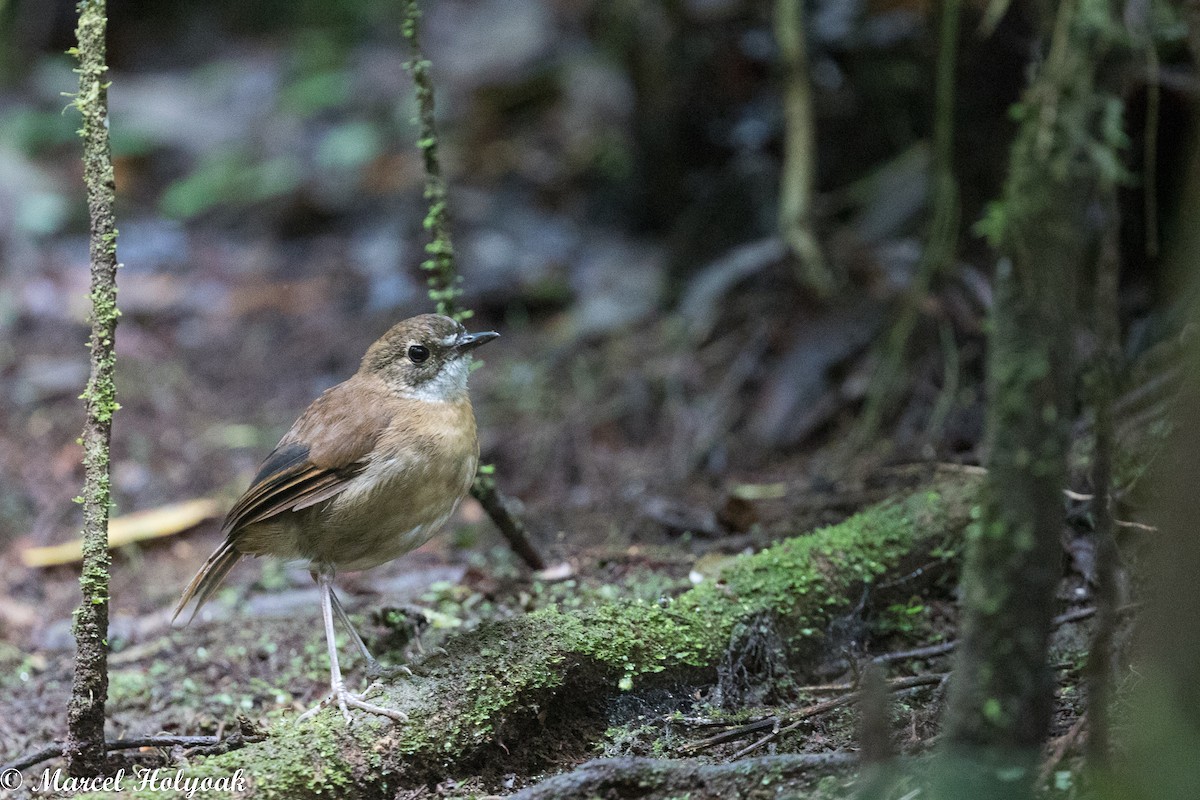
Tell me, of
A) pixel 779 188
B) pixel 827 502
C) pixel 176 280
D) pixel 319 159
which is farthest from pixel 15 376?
pixel 827 502

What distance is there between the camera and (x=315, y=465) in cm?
405

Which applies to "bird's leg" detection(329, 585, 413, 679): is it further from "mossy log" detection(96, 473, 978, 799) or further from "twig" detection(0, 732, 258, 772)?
"twig" detection(0, 732, 258, 772)

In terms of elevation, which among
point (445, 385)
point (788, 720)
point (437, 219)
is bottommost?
point (788, 720)

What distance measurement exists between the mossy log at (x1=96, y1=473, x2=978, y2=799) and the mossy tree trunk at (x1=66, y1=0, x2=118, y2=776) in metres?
0.44

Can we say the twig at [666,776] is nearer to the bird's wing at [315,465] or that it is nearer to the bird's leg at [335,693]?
the bird's leg at [335,693]

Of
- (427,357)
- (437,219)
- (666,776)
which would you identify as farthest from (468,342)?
(666,776)

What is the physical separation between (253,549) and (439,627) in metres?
0.81

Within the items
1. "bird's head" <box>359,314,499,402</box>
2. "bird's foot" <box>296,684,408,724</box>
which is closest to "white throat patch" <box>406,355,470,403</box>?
"bird's head" <box>359,314,499,402</box>

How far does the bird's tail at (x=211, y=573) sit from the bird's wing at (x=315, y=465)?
0.12m

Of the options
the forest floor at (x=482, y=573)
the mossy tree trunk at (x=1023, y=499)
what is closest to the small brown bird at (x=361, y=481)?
the forest floor at (x=482, y=573)

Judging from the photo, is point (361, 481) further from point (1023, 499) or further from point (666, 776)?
point (1023, 499)

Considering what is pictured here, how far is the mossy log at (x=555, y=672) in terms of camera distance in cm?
320

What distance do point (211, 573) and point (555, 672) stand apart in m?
1.62

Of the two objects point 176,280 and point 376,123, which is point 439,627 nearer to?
point 176,280
